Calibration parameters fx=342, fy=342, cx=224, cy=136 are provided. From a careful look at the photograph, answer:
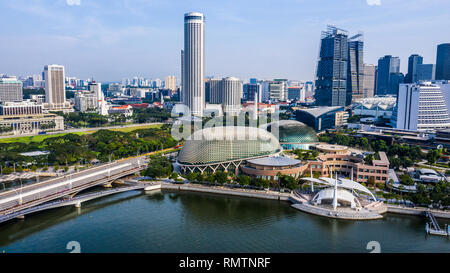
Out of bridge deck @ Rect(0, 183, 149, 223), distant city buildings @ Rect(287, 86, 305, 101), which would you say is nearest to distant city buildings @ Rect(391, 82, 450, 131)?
bridge deck @ Rect(0, 183, 149, 223)

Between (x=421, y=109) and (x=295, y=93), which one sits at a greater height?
(x=295, y=93)

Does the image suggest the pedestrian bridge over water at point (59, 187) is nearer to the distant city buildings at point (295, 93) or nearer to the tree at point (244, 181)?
the tree at point (244, 181)

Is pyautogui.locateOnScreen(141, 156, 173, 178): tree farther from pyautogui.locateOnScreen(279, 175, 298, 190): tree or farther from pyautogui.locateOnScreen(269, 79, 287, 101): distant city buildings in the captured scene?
pyautogui.locateOnScreen(269, 79, 287, 101): distant city buildings

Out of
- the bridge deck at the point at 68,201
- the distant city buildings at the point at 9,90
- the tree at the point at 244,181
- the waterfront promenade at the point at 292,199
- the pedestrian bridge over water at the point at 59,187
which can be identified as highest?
the distant city buildings at the point at 9,90

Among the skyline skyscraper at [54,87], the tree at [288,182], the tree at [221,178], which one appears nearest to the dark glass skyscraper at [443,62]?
the tree at [288,182]

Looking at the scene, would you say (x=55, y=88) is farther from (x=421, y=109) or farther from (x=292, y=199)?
(x=421, y=109)

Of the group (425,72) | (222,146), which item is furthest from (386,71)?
(222,146)
